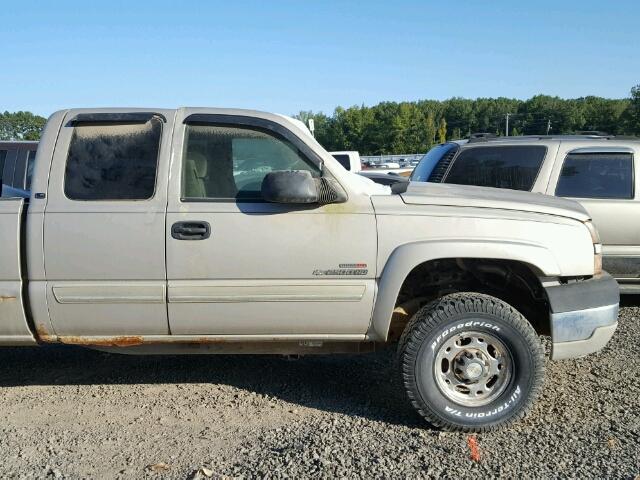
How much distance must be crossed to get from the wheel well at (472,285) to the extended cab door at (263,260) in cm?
46

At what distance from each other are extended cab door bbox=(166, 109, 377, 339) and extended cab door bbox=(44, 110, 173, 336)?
0.36 ft

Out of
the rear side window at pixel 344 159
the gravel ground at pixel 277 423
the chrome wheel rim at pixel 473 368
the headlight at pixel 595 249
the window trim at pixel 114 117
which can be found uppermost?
the window trim at pixel 114 117

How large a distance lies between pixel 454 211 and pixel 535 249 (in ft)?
1.78

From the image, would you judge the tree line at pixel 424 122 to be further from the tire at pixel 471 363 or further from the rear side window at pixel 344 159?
the tire at pixel 471 363

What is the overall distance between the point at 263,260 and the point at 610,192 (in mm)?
4054

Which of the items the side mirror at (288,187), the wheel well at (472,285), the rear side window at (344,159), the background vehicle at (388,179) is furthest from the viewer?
the rear side window at (344,159)

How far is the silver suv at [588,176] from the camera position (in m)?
5.83

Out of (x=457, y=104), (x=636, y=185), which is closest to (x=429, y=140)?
(x=457, y=104)

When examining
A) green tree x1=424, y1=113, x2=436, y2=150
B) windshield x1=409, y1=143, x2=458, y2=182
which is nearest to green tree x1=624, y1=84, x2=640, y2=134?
green tree x1=424, y1=113, x2=436, y2=150

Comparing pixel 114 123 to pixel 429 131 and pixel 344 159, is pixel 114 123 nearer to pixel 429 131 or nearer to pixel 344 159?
pixel 344 159

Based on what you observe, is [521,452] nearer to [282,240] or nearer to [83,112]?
[282,240]

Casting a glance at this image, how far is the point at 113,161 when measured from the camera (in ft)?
12.5

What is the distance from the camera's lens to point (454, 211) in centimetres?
369

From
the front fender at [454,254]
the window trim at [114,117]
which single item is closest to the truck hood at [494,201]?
the front fender at [454,254]
